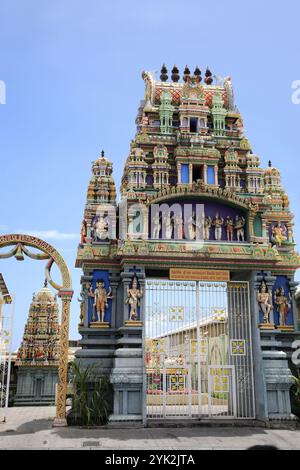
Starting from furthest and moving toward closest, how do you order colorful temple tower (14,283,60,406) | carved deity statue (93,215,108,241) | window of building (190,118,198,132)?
colorful temple tower (14,283,60,406), window of building (190,118,198,132), carved deity statue (93,215,108,241)

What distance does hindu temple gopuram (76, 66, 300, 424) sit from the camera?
13906 millimetres

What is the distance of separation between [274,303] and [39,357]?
41.4 feet

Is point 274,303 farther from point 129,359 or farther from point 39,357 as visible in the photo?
point 39,357

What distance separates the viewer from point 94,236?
15.2 meters

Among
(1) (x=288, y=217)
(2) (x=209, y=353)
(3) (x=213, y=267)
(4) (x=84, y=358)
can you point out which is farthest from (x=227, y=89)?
(4) (x=84, y=358)

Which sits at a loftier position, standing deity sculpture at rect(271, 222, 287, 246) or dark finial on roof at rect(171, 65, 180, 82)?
dark finial on roof at rect(171, 65, 180, 82)

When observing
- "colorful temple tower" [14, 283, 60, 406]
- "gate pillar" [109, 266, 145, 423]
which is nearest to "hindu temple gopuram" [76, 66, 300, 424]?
"gate pillar" [109, 266, 145, 423]

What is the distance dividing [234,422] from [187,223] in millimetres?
5990

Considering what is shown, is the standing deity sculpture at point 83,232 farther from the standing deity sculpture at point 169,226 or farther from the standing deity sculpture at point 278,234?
the standing deity sculpture at point 278,234

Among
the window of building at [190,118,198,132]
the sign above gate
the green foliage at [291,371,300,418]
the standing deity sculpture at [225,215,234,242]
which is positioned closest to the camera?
the green foliage at [291,371,300,418]

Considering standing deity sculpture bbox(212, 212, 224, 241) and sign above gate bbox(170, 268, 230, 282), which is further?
standing deity sculpture bbox(212, 212, 224, 241)

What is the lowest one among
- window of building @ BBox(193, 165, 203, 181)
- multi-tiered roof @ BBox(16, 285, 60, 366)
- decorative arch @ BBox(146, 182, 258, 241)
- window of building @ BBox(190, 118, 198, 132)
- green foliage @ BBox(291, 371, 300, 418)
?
green foliage @ BBox(291, 371, 300, 418)

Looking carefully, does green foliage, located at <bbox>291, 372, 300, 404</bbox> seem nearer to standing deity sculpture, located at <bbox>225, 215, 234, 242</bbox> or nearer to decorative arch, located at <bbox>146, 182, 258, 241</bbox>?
decorative arch, located at <bbox>146, 182, 258, 241</bbox>

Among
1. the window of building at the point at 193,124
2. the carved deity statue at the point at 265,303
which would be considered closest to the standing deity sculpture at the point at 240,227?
the carved deity statue at the point at 265,303
